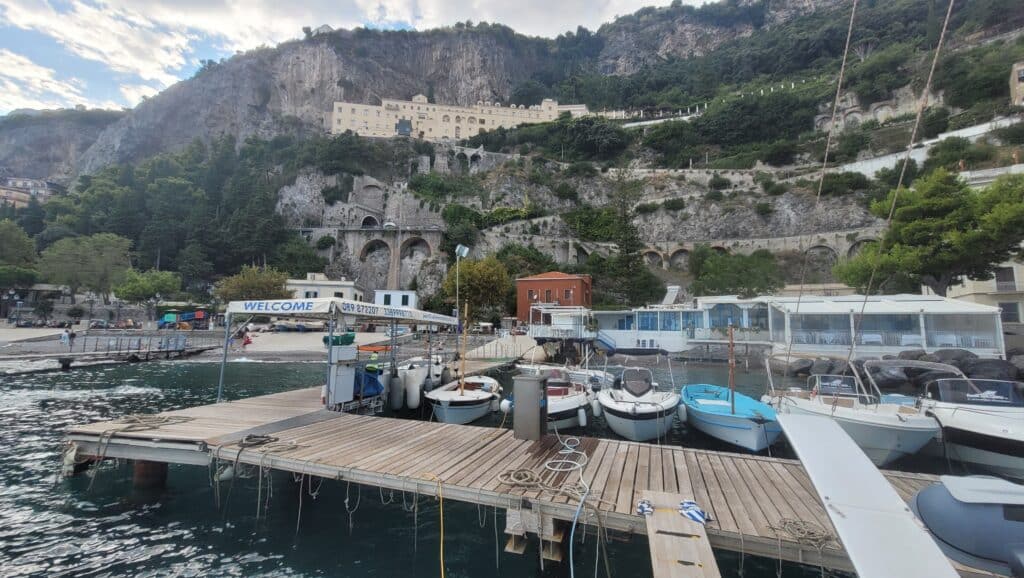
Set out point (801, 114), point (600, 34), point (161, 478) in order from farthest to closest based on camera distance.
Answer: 1. point (600, 34)
2. point (801, 114)
3. point (161, 478)

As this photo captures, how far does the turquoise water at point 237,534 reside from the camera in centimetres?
504

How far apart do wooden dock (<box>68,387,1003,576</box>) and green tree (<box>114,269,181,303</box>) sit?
40389mm

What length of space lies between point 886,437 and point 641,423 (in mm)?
4684

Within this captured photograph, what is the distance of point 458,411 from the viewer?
10.8 meters

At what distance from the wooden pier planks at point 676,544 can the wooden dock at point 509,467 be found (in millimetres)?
66

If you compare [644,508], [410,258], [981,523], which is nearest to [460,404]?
[644,508]

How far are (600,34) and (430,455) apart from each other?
14385 cm

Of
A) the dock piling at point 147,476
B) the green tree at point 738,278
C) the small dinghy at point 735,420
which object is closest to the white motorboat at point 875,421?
the small dinghy at point 735,420

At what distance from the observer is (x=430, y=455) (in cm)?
616

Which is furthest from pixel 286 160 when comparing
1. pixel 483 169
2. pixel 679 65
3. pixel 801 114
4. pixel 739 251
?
pixel 679 65

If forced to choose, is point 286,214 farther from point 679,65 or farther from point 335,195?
point 679,65

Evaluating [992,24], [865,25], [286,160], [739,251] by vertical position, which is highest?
[865,25]

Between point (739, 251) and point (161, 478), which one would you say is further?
point (739, 251)

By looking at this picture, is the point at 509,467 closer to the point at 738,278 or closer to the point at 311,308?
the point at 311,308
